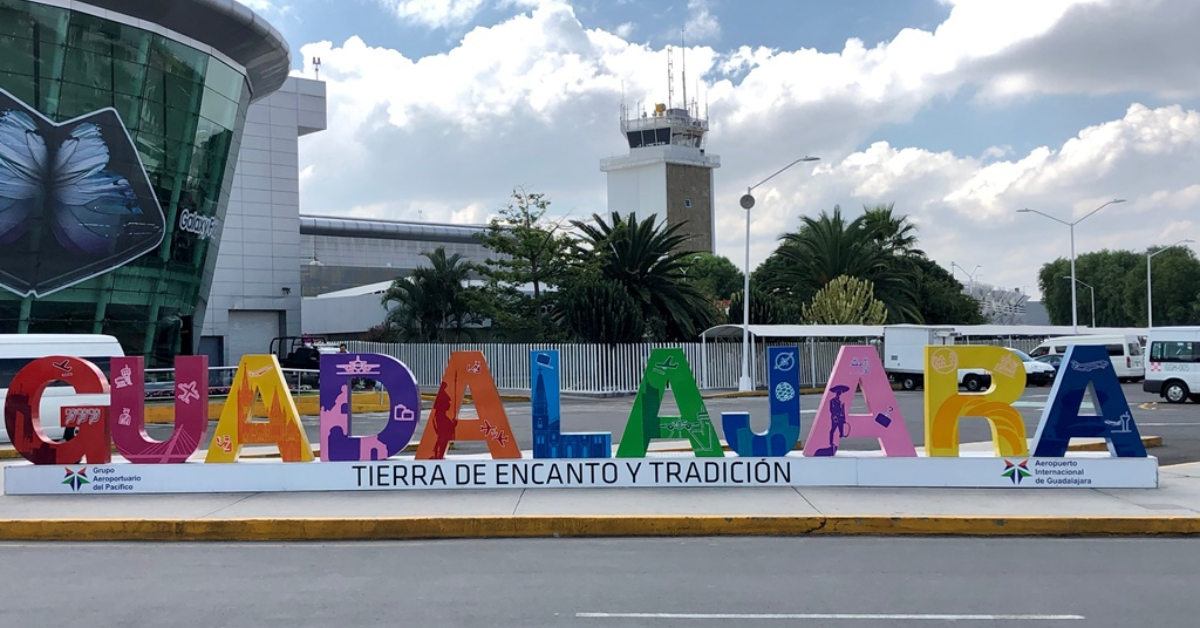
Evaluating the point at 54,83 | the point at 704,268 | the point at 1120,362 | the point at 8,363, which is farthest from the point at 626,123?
the point at 8,363

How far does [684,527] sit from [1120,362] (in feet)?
116

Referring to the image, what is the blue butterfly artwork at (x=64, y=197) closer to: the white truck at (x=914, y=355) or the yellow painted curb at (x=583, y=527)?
the yellow painted curb at (x=583, y=527)

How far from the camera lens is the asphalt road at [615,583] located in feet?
23.5

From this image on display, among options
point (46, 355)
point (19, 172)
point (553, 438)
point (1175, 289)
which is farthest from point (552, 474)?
point (1175, 289)

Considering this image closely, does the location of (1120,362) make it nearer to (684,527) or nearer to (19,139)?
(684,527)

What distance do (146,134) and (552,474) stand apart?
86.7 feet

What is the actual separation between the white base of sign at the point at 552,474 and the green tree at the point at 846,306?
35.0 metres

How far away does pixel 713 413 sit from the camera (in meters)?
27.8

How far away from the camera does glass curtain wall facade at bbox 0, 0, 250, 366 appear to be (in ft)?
100

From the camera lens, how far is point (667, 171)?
4653 inches

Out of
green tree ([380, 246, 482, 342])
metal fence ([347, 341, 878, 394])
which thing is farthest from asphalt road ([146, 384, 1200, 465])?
green tree ([380, 246, 482, 342])

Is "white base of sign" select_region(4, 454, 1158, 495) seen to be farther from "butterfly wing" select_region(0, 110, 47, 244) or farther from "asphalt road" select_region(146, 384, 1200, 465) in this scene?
"butterfly wing" select_region(0, 110, 47, 244)

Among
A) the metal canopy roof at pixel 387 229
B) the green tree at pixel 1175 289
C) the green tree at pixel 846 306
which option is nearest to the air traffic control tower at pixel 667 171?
the metal canopy roof at pixel 387 229

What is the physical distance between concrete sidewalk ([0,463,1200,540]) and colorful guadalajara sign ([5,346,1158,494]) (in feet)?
1.22
